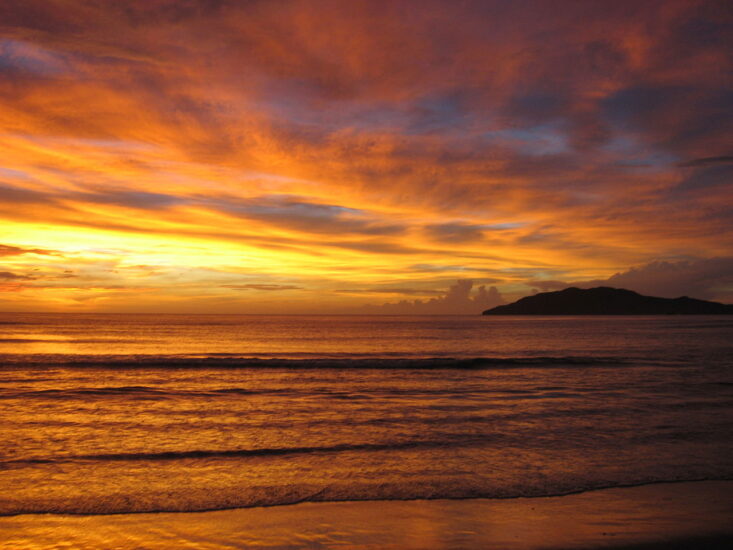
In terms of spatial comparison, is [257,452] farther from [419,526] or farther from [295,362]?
[295,362]

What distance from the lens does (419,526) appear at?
814cm

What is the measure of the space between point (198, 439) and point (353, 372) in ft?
65.6

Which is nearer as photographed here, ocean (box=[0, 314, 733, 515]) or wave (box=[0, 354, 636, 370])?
ocean (box=[0, 314, 733, 515])

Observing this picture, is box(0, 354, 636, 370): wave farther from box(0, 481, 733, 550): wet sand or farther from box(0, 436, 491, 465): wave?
box(0, 481, 733, 550): wet sand

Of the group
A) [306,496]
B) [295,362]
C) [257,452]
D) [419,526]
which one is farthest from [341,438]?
[295,362]

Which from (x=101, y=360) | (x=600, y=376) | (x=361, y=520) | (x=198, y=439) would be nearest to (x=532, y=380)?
(x=600, y=376)

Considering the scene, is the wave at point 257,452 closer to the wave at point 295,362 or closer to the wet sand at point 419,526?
the wet sand at point 419,526

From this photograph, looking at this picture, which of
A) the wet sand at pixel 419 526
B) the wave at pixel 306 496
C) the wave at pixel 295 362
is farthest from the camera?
the wave at pixel 295 362

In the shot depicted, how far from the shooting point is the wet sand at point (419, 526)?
750cm

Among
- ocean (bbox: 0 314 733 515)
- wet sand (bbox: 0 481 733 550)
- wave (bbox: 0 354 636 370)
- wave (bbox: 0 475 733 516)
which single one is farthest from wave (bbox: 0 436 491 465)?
wave (bbox: 0 354 636 370)

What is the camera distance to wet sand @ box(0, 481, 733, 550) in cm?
750

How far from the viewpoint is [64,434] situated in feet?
48.4

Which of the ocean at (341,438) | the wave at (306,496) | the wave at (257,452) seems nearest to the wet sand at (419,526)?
the wave at (306,496)

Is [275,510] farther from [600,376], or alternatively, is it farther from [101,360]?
[101,360]
